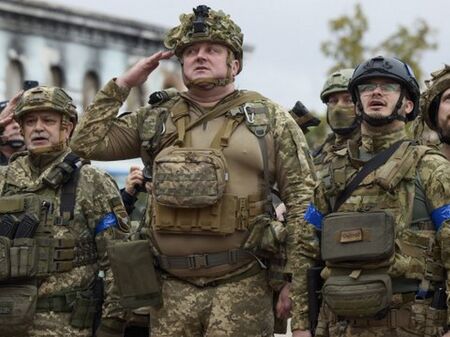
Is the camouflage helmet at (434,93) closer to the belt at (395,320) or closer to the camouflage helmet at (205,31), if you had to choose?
the camouflage helmet at (205,31)

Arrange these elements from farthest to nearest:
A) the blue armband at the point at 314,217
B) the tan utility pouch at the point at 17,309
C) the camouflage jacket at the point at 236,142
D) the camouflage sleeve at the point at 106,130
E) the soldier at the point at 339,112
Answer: the soldier at the point at 339,112
the tan utility pouch at the point at 17,309
the camouflage sleeve at the point at 106,130
the camouflage jacket at the point at 236,142
the blue armband at the point at 314,217

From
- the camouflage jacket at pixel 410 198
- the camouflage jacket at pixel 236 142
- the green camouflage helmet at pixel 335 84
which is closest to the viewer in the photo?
the camouflage jacket at pixel 410 198

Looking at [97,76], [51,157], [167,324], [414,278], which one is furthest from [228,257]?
[97,76]

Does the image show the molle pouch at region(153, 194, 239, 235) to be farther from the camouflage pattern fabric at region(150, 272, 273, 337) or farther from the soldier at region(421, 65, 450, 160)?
the soldier at region(421, 65, 450, 160)

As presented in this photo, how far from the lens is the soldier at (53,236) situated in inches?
371

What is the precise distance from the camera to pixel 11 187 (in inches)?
386

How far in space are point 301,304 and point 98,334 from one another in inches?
68.5

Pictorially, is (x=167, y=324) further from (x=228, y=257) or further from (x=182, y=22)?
(x=182, y=22)

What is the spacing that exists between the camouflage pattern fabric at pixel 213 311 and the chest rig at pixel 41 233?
114cm

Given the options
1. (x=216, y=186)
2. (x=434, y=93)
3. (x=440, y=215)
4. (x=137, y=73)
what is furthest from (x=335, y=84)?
(x=440, y=215)

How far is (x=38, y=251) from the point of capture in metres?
9.48

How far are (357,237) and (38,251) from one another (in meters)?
2.57

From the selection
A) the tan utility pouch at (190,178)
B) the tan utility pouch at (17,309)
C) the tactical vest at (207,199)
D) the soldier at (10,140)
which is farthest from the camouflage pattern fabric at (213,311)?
the soldier at (10,140)

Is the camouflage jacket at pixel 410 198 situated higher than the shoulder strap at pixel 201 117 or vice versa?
the shoulder strap at pixel 201 117
